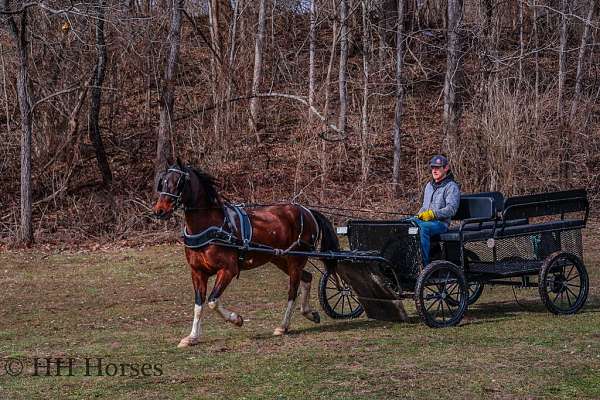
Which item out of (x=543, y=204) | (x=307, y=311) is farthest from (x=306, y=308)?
(x=543, y=204)

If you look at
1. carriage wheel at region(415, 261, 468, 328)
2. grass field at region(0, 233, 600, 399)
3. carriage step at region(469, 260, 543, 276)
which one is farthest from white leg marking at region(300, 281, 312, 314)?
carriage step at region(469, 260, 543, 276)

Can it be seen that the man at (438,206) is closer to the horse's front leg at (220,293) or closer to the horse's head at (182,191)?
the horse's front leg at (220,293)

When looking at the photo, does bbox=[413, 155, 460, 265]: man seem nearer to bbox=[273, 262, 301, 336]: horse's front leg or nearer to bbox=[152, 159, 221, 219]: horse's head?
bbox=[273, 262, 301, 336]: horse's front leg

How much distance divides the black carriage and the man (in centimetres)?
10

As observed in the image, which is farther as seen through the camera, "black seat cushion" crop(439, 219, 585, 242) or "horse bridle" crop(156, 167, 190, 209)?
"black seat cushion" crop(439, 219, 585, 242)

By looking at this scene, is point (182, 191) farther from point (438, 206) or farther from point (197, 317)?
point (438, 206)

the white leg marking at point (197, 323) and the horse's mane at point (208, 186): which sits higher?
the horse's mane at point (208, 186)

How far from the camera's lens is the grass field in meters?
8.28

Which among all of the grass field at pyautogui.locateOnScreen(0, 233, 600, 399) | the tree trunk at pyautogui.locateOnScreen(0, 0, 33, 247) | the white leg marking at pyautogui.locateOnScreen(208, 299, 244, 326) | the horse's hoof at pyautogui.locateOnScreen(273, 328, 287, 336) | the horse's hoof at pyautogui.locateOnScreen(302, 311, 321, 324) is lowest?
the grass field at pyautogui.locateOnScreen(0, 233, 600, 399)

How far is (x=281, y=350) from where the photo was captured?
1010cm

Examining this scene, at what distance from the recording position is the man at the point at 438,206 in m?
11.5

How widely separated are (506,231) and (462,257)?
31.6 inches

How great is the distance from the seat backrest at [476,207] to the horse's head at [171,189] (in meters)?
3.64

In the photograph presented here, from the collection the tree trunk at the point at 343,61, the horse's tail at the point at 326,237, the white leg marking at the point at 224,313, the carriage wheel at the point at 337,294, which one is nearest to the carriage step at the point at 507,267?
the carriage wheel at the point at 337,294
